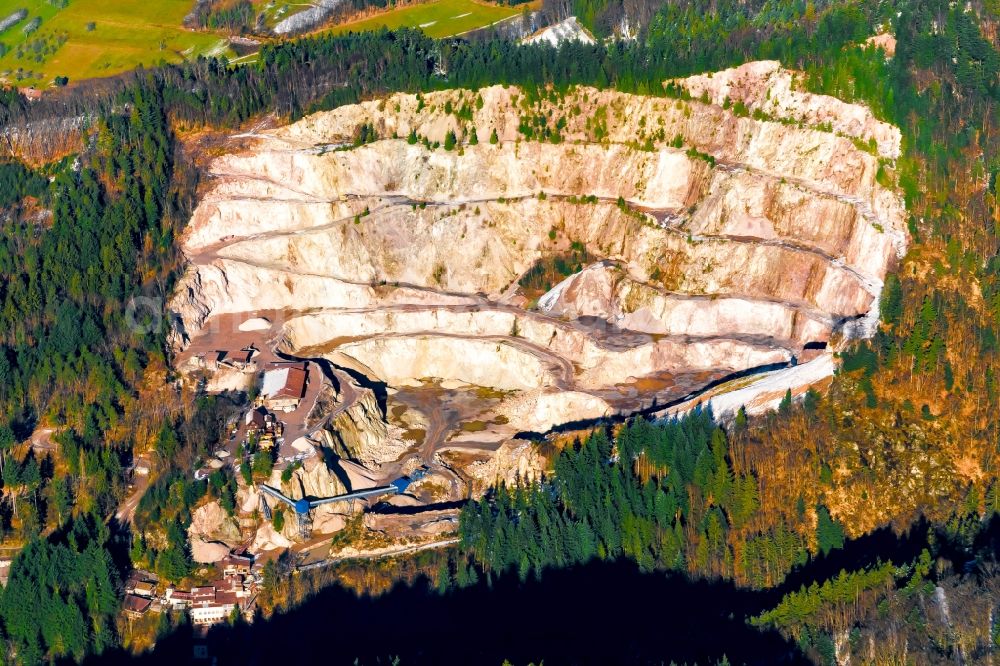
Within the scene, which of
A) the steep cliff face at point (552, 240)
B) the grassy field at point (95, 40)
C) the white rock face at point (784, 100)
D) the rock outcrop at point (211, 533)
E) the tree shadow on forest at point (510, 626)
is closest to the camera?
the tree shadow on forest at point (510, 626)

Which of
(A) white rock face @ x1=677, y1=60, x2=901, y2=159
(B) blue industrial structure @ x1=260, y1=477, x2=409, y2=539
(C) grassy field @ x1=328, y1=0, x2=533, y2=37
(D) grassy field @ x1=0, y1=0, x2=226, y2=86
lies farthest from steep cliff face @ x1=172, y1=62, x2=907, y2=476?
(D) grassy field @ x1=0, y1=0, x2=226, y2=86

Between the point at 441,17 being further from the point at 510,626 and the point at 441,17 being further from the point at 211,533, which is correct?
the point at 510,626

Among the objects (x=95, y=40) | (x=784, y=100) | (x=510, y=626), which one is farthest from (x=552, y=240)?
(x=95, y=40)

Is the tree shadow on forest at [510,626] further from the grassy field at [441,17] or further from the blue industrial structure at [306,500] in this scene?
the grassy field at [441,17]

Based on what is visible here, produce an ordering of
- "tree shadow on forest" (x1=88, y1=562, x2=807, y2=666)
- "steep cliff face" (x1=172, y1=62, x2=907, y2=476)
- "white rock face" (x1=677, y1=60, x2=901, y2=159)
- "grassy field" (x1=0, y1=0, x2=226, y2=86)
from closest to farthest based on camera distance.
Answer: "tree shadow on forest" (x1=88, y1=562, x2=807, y2=666) < "steep cliff face" (x1=172, y1=62, x2=907, y2=476) < "white rock face" (x1=677, y1=60, x2=901, y2=159) < "grassy field" (x1=0, y1=0, x2=226, y2=86)

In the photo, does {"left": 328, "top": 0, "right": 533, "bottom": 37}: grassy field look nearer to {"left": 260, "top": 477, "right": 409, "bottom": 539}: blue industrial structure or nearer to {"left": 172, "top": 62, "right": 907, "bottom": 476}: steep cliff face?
{"left": 172, "top": 62, "right": 907, "bottom": 476}: steep cliff face

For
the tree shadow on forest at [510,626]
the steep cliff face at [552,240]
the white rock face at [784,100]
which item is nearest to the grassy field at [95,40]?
the steep cliff face at [552,240]
